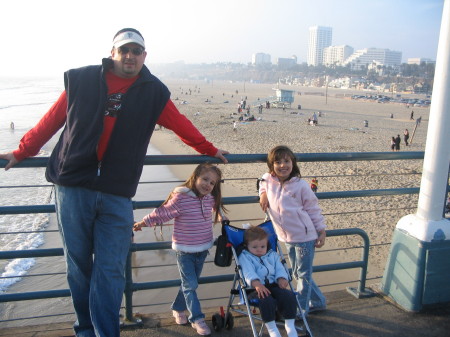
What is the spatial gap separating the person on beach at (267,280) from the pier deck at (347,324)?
49 centimetres

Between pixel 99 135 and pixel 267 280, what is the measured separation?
155 cm

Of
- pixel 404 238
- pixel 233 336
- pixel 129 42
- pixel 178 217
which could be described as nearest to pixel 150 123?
pixel 129 42

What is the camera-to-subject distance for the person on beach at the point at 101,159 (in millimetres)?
2482

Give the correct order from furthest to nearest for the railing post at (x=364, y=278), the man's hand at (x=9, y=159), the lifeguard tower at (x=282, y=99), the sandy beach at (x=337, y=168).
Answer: the lifeguard tower at (x=282, y=99), the sandy beach at (x=337, y=168), the railing post at (x=364, y=278), the man's hand at (x=9, y=159)

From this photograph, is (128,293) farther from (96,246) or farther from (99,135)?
(99,135)

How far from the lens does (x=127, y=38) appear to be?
2514 millimetres

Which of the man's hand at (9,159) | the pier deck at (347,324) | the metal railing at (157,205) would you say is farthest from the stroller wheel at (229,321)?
the man's hand at (9,159)

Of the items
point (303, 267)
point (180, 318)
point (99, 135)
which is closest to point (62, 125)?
point (99, 135)

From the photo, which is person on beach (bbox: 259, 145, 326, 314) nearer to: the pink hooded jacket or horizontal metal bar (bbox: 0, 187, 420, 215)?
the pink hooded jacket

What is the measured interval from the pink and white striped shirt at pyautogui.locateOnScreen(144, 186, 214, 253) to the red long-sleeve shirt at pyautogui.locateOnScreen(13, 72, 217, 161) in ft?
1.50

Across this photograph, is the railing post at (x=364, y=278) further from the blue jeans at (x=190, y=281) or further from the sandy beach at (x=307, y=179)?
the blue jeans at (x=190, y=281)

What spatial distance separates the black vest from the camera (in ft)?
8.09

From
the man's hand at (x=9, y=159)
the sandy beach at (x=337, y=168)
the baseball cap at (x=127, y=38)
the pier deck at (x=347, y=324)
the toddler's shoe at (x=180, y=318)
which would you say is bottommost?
the sandy beach at (x=337, y=168)

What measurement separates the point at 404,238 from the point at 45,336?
120 inches
